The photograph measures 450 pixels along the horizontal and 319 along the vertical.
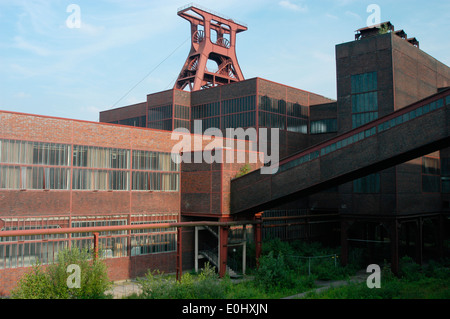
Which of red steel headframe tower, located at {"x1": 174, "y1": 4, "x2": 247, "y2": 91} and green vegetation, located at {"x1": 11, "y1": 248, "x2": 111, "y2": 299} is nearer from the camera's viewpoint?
green vegetation, located at {"x1": 11, "y1": 248, "x2": 111, "y2": 299}

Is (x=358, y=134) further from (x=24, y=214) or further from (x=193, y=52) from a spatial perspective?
(x=193, y=52)

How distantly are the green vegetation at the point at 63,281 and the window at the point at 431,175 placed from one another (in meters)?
21.9

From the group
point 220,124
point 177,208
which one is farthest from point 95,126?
point 220,124

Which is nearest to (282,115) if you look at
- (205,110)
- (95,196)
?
(205,110)

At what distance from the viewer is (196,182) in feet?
83.6

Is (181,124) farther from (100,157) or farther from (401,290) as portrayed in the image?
(401,290)

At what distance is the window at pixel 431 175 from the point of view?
28.1 m

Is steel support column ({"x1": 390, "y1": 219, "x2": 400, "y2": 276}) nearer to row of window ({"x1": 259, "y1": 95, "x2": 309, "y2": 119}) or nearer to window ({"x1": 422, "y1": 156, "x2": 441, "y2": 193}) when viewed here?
window ({"x1": 422, "y1": 156, "x2": 441, "y2": 193})

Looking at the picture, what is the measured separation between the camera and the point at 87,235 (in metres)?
22.0

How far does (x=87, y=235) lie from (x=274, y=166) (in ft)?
34.4

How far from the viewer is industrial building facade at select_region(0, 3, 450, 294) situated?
20.1 m

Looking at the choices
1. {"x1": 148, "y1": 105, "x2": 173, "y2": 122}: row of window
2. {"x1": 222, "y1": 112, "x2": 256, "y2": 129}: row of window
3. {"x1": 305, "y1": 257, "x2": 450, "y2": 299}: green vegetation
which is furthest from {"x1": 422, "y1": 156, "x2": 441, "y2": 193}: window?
{"x1": 148, "y1": 105, "x2": 173, "y2": 122}: row of window

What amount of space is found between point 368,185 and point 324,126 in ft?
38.0

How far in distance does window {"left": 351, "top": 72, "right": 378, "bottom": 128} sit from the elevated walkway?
249 inches
